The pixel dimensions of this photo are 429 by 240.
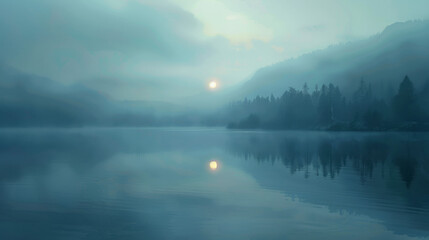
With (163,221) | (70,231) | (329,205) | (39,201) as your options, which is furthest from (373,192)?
(39,201)

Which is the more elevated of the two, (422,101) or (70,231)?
(422,101)

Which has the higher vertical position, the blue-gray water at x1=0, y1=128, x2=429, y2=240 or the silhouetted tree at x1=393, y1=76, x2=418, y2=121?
the silhouetted tree at x1=393, y1=76, x2=418, y2=121

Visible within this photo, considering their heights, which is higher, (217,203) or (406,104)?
Result: (406,104)

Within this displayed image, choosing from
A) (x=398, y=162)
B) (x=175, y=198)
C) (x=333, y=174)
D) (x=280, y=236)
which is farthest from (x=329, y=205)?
(x=398, y=162)

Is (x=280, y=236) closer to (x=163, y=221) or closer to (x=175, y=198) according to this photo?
(x=163, y=221)

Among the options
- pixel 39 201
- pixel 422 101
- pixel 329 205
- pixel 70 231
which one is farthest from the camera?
pixel 422 101

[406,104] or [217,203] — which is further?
[406,104]

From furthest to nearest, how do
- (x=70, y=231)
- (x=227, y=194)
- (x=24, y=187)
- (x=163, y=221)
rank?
(x=24, y=187)
(x=227, y=194)
(x=163, y=221)
(x=70, y=231)

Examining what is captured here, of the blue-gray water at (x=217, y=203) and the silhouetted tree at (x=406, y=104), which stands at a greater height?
the silhouetted tree at (x=406, y=104)

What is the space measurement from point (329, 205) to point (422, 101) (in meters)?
204

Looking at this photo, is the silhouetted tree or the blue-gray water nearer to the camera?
the blue-gray water

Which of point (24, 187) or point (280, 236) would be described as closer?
point (280, 236)

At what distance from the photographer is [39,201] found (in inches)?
1169

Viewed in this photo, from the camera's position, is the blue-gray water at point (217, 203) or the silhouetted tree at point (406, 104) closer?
the blue-gray water at point (217, 203)
